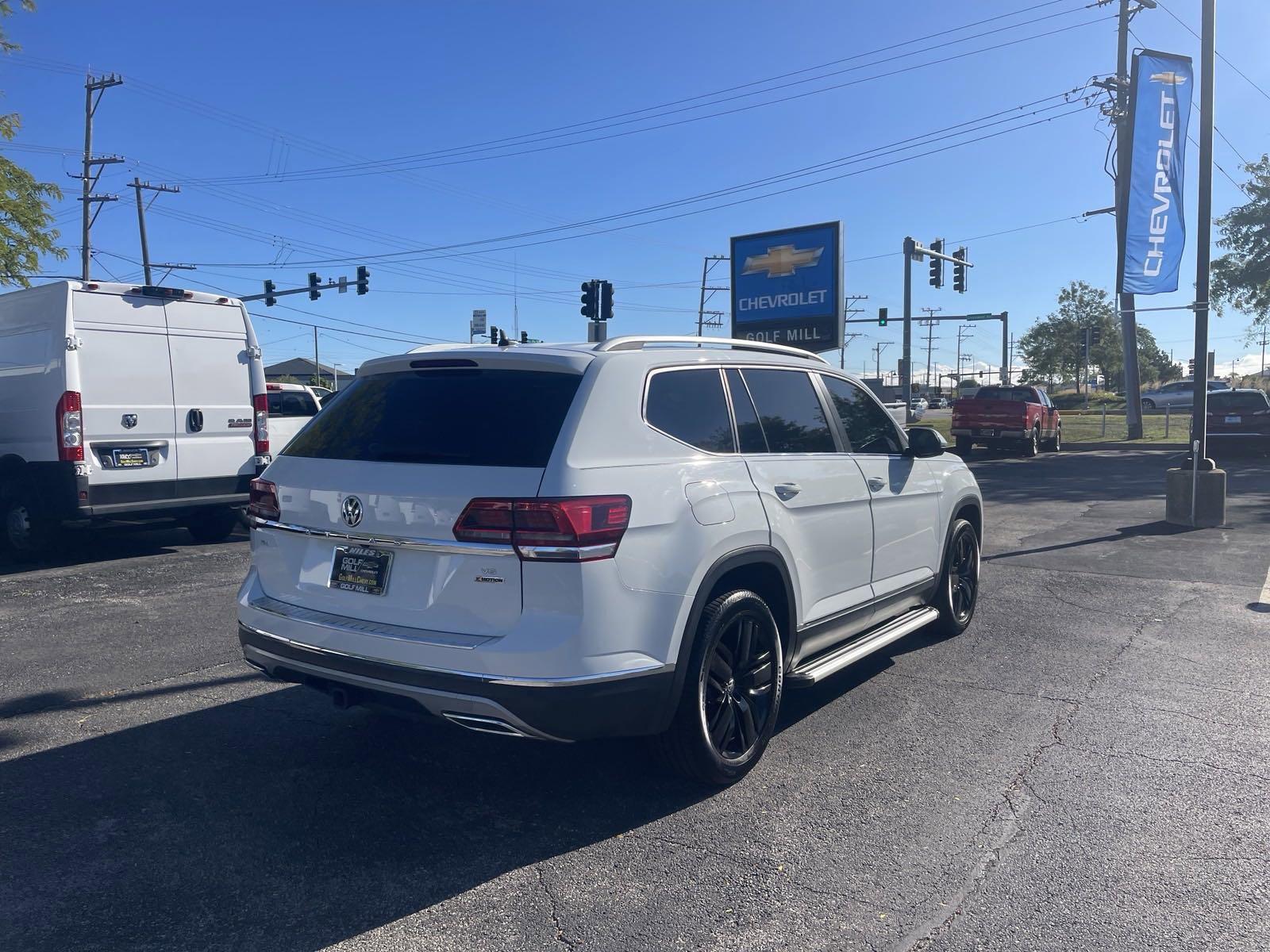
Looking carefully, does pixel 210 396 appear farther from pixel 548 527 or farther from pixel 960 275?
pixel 960 275

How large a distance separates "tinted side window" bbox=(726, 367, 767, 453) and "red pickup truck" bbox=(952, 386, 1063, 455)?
22.2m

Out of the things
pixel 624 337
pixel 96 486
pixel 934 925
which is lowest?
pixel 934 925

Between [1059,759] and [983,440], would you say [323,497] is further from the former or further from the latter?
[983,440]

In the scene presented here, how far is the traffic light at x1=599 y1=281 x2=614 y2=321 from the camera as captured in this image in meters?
25.0

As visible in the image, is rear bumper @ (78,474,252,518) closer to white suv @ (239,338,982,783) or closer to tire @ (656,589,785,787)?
white suv @ (239,338,982,783)

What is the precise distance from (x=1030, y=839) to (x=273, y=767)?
311 cm

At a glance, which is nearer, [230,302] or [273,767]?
[273,767]

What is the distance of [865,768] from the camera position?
14.7 feet

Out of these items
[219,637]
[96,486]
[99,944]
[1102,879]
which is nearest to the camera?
[99,944]

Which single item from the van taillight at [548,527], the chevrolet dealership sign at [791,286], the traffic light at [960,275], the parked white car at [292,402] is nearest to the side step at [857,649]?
the van taillight at [548,527]

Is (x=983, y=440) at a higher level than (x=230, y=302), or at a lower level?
lower

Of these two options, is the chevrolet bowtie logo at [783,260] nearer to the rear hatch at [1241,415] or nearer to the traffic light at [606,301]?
the traffic light at [606,301]

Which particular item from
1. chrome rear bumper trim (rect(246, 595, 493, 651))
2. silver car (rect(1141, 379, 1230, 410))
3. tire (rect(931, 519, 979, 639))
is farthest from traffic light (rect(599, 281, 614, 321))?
silver car (rect(1141, 379, 1230, 410))

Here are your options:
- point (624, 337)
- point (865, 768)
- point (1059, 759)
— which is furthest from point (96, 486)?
point (1059, 759)
